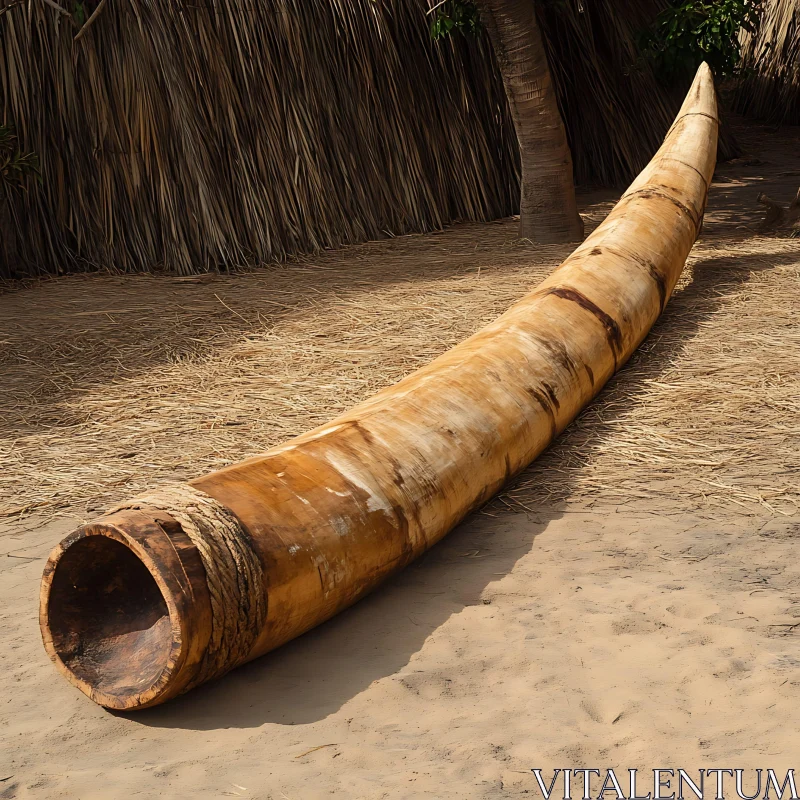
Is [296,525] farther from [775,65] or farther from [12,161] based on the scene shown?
[775,65]

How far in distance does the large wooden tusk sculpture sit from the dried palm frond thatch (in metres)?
7.43

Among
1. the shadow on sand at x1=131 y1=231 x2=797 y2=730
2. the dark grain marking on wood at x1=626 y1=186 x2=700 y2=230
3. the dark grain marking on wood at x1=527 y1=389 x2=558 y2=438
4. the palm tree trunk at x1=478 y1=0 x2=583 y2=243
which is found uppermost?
the palm tree trunk at x1=478 y1=0 x2=583 y2=243

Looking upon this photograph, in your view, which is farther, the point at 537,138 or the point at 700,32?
the point at 537,138

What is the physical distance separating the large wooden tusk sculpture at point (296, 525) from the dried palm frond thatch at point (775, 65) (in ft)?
24.4

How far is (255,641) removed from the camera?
168cm

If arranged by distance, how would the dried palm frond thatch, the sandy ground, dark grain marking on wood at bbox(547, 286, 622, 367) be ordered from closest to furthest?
1. the sandy ground
2. dark grain marking on wood at bbox(547, 286, 622, 367)
3. the dried palm frond thatch

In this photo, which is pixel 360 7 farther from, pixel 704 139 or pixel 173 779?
pixel 173 779

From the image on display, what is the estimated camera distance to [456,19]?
5.38 metres

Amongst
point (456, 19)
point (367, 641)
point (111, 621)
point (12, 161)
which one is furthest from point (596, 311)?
point (12, 161)

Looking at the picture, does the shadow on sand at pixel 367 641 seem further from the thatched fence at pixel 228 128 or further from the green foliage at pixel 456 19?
the green foliage at pixel 456 19

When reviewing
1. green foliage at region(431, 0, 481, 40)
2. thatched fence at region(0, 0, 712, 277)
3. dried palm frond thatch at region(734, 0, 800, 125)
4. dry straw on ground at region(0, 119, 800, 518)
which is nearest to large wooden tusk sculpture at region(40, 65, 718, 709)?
dry straw on ground at region(0, 119, 800, 518)

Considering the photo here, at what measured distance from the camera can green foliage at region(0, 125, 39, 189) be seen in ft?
15.6

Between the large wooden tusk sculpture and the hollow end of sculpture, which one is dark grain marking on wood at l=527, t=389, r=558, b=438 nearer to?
the large wooden tusk sculpture

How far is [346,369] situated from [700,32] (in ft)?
10.2
